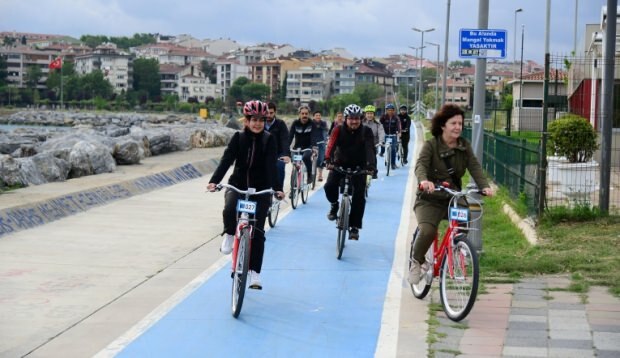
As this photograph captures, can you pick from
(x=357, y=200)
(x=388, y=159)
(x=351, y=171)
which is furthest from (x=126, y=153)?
(x=357, y=200)

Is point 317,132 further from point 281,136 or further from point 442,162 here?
point 442,162

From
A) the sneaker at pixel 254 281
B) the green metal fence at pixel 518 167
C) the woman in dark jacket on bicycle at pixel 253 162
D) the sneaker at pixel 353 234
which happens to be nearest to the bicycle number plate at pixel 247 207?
the woman in dark jacket on bicycle at pixel 253 162

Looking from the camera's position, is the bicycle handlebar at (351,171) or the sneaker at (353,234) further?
the bicycle handlebar at (351,171)

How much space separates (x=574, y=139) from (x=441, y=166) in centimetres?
949

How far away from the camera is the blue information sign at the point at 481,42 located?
1218cm

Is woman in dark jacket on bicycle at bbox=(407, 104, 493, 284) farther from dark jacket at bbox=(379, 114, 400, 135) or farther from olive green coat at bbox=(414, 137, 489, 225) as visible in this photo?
dark jacket at bbox=(379, 114, 400, 135)

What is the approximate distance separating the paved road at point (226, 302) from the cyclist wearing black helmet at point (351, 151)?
0.83 meters

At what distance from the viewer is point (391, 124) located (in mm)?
29141

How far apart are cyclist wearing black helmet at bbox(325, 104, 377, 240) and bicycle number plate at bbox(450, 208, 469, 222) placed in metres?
4.30

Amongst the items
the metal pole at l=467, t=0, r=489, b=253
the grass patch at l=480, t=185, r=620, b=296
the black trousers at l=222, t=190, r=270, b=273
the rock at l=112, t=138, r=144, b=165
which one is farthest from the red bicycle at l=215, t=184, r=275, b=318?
the rock at l=112, t=138, r=144, b=165

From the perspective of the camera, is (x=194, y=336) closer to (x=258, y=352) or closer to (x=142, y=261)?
(x=258, y=352)

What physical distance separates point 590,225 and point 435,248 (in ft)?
14.7

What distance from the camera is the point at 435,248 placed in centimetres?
932

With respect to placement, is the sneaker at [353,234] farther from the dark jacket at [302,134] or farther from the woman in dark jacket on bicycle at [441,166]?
the dark jacket at [302,134]
